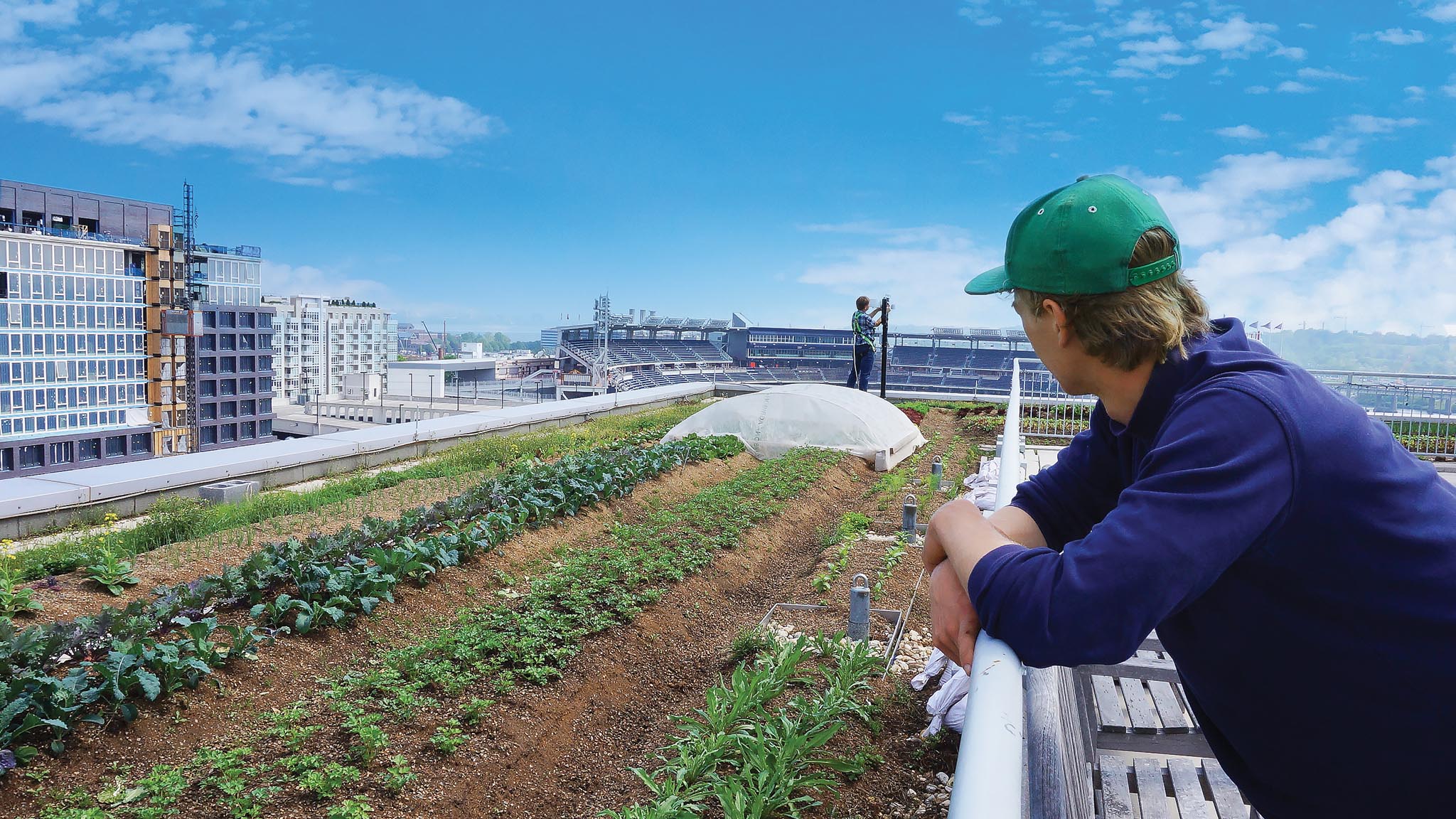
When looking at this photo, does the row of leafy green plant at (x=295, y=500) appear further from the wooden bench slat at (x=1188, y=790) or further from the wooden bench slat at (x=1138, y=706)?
the wooden bench slat at (x=1188, y=790)

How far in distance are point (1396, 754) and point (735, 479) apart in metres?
8.09

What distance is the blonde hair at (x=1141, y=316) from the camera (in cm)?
126

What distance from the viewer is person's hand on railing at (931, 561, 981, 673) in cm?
130

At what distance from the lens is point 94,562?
5.33m

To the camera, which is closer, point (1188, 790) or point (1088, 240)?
point (1088, 240)

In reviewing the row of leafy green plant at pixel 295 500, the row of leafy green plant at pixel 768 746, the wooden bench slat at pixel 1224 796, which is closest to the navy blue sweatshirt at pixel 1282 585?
the wooden bench slat at pixel 1224 796

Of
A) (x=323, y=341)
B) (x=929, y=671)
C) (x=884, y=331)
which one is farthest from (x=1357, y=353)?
(x=323, y=341)

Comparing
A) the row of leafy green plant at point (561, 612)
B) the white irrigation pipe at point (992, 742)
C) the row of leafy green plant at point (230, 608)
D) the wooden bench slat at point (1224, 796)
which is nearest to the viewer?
the white irrigation pipe at point (992, 742)

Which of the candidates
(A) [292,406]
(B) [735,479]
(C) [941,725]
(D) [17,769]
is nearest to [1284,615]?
(C) [941,725]

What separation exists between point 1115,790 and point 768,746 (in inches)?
52.9

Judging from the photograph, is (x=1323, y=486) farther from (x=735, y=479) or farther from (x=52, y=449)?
(x=52, y=449)

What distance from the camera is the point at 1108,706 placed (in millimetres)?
2887

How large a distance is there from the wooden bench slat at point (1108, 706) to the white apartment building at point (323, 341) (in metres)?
95.7

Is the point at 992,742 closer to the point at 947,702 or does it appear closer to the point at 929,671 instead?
the point at 947,702
